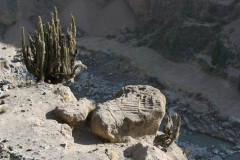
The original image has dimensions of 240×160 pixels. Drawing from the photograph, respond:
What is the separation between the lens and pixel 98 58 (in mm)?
28328

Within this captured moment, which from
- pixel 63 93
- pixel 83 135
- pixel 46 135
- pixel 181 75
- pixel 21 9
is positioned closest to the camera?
pixel 46 135

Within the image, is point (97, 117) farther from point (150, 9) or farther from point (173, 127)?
point (150, 9)

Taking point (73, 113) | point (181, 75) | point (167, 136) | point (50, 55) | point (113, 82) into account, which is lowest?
point (113, 82)

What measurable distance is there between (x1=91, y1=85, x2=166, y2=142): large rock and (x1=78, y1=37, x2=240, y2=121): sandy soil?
39.9ft

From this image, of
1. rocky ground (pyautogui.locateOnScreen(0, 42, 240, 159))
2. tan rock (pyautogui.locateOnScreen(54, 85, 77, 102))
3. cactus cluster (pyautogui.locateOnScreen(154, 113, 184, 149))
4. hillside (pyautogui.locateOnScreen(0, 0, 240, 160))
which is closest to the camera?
tan rock (pyautogui.locateOnScreen(54, 85, 77, 102))

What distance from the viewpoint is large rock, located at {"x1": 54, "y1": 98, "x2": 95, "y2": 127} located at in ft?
29.3

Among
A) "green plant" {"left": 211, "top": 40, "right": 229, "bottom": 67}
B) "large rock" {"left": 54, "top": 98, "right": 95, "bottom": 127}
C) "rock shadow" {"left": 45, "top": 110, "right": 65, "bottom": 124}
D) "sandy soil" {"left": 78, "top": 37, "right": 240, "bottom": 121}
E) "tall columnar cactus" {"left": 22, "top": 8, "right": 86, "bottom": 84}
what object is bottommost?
"sandy soil" {"left": 78, "top": 37, "right": 240, "bottom": 121}

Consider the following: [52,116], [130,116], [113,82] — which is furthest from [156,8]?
[52,116]

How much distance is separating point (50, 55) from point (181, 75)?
48.1ft

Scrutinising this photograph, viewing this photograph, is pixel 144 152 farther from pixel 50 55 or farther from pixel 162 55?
pixel 162 55

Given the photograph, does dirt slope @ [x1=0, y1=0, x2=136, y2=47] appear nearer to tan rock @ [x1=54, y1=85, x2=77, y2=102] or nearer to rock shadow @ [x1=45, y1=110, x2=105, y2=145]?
tan rock @ [x1=54, y1=85, x2=77, y2=102]

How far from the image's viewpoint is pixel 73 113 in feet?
29.3

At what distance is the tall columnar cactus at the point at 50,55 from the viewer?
1174cm

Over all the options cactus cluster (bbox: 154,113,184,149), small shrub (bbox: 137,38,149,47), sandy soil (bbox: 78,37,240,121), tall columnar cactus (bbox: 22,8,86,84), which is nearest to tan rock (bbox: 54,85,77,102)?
tall columnar cactus (bbox: 22,8,86,84)
